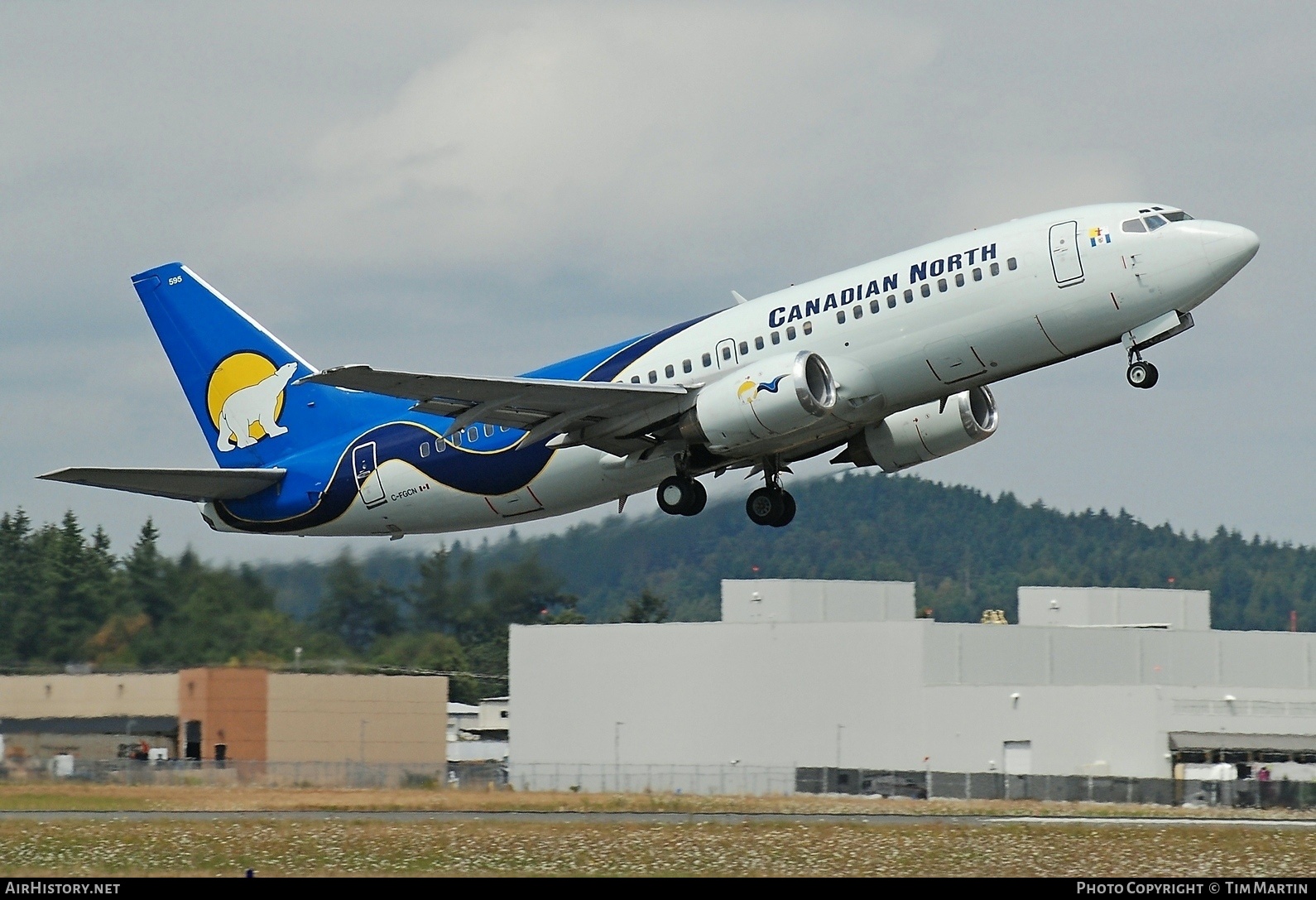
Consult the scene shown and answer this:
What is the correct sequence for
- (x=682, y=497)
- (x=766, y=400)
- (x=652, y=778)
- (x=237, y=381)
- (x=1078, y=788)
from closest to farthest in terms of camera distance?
(x=766, y=400) < (x=682, y=497) < (x=237, y=381) < (x=1078, y=788) < (x=652, y=778)

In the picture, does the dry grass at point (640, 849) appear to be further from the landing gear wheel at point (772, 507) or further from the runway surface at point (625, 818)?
the landing gear wheel at point (772, 507)

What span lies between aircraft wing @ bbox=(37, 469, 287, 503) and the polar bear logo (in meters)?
1.86

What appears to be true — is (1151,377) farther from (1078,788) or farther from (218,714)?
(218,714)

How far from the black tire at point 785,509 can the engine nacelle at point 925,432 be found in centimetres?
188

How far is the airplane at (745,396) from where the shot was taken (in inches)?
1442

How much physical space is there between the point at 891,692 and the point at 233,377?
27407 millimetres

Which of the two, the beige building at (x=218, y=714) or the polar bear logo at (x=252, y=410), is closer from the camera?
the polar bear logo at (x=252, y=410)

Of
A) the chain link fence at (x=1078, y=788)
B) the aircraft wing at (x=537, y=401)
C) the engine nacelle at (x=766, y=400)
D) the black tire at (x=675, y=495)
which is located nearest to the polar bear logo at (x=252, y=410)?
the aircraft wing at (x=537, y=401)

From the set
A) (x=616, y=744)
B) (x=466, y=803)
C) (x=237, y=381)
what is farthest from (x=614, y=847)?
(x=616, y=744)

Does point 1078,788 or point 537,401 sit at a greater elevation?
point 537,401

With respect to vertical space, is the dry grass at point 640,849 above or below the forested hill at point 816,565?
below

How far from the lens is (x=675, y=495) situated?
135ft

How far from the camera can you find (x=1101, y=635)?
72.6 metres

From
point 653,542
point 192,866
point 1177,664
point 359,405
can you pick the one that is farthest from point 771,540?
point 192,866
